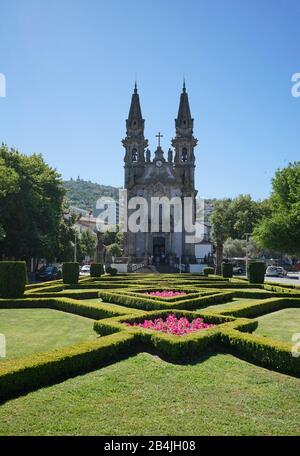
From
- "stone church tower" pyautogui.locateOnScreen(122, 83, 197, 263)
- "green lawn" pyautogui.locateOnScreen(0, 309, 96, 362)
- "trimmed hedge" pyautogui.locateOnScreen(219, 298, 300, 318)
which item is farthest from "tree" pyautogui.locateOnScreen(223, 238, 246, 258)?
"green lawn" pyautogui.locateOnScreen(0, 309, 96, 362)

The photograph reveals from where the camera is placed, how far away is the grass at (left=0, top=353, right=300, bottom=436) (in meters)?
5.85

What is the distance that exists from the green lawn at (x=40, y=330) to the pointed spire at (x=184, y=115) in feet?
148

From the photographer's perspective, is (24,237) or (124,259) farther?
(124,259)

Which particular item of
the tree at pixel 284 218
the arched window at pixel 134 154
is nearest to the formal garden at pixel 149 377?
the tree at pixel 284 218

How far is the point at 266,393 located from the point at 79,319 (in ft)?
28.8

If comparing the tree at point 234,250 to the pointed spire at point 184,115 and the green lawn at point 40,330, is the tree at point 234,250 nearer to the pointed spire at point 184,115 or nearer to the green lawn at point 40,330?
the pointed spire at point 184,115

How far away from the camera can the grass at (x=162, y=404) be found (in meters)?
5.85

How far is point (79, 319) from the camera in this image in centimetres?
1476

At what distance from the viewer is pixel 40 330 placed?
12.5 m

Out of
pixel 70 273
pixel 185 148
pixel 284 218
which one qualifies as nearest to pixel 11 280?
pixel 70 273

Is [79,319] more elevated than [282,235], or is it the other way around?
[282,235]

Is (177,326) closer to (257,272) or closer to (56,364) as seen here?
(56,364)
